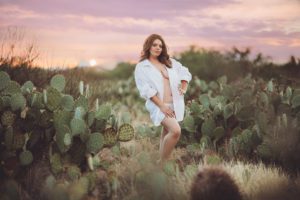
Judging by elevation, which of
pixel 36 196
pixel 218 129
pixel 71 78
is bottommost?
pixel 36 196

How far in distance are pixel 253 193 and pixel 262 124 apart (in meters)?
1.22

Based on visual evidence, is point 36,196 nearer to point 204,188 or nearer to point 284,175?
point 204,188

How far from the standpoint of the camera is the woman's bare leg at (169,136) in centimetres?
403

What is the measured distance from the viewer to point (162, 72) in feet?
13.9

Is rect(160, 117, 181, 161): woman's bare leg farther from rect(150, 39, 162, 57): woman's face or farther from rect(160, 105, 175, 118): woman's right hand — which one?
rect(150, 39, 162, 57): woman's face

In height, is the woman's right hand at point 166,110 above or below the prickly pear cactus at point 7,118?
above

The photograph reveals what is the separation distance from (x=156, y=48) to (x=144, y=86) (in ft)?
1.11

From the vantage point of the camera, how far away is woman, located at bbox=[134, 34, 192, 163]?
4.07m

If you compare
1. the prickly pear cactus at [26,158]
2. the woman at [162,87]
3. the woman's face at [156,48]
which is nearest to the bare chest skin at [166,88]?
the woman at [162,87]

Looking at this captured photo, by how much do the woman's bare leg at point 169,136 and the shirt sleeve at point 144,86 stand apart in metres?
0.22

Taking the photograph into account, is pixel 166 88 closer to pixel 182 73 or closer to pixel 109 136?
pixel 182 73

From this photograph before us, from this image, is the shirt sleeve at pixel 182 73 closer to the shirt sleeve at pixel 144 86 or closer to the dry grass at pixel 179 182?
the shirt sleeve at pixel 144 86

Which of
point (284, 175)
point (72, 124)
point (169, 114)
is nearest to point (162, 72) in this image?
point (169, 114)


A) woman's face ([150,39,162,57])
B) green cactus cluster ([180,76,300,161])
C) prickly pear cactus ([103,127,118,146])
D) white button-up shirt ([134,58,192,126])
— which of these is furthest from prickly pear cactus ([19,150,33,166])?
green cactus cluster ([180,76,300,161])
